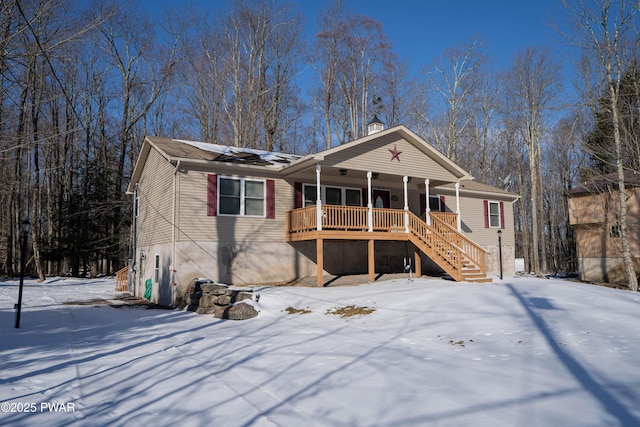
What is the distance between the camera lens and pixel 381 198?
789 inches

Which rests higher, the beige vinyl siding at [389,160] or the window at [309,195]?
the beige vinyl siding at [389,160]

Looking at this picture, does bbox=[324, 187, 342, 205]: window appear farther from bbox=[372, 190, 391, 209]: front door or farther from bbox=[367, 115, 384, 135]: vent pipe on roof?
bbox=[367, 115, 384, 135]: vent pipe on roof

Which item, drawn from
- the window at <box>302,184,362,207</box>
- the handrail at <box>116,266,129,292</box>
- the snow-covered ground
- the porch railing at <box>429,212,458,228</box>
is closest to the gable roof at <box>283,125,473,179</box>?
the window at <box>302,184,362,207</box>

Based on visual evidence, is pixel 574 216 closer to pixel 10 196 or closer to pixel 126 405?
pixel 126 405

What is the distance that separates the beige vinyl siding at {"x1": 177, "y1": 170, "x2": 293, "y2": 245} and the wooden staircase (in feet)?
17.5

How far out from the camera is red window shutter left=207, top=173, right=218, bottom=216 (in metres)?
15.6

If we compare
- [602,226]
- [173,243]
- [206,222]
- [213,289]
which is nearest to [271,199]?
[206,222]

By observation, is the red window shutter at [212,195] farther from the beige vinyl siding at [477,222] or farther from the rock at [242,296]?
the beige vinyl siding at [477,222]

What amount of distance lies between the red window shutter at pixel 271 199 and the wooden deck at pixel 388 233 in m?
0.66

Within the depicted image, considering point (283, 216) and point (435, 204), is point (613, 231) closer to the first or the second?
point (435, 204)

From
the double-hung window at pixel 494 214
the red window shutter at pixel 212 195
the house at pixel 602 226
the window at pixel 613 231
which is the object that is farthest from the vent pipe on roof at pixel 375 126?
the window at pixel 613 231

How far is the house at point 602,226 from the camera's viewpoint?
986 inches

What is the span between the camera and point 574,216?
28.6m

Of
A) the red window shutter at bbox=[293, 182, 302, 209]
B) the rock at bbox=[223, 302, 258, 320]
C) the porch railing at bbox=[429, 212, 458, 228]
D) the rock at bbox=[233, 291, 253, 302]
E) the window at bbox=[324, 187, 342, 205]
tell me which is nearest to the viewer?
the rock at bbox=[223, 302, 258, 320]
